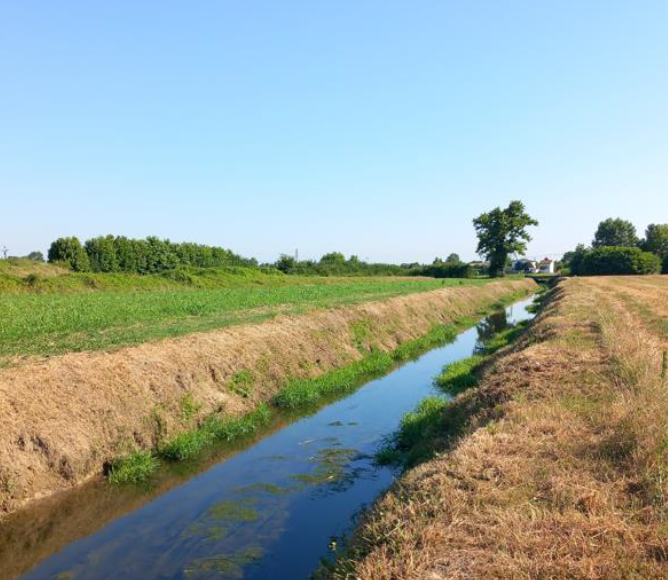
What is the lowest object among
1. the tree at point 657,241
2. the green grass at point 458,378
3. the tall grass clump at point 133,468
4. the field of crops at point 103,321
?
the tall grass clump at point 133,468

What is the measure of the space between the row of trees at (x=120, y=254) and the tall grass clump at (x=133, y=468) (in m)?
44.6

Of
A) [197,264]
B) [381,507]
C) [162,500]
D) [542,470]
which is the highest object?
[197,264]

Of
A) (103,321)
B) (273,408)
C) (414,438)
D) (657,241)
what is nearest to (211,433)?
(273,408)

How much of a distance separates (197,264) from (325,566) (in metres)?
64.8

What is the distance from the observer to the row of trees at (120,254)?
48312 mm

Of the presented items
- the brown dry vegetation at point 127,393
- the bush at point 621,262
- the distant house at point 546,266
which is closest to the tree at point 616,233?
the distant house at point 546,266

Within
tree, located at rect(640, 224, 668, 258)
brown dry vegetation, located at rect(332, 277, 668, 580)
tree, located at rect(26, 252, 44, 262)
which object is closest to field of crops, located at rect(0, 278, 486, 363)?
brown dry vegetation, located at rect(332, 277, 668, 580)

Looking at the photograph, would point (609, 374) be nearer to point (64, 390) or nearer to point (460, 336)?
point (64, 390)

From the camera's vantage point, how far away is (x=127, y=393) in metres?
9.67

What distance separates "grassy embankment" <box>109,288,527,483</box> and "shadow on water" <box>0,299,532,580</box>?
31 centimetres

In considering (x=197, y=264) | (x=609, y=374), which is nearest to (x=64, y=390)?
(x=609, y=374)

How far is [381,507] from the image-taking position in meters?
5.46

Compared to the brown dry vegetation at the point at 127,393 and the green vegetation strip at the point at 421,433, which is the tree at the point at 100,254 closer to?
the brown dry vegetation at the point at 127,393

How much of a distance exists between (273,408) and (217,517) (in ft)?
17.8
